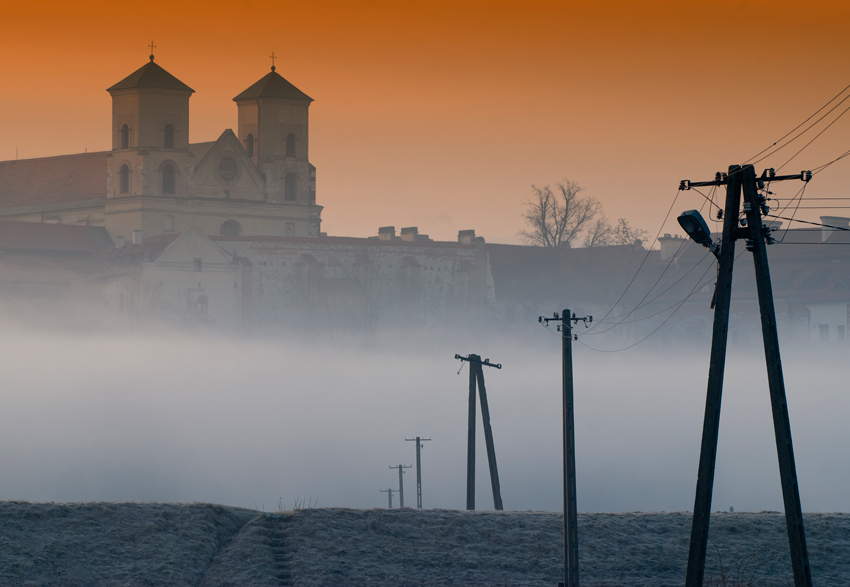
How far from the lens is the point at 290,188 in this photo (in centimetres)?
6644

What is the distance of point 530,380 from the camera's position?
65438mm

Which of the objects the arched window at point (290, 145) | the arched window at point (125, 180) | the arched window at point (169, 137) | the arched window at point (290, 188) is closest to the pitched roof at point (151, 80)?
the arched window at point (169, 137)

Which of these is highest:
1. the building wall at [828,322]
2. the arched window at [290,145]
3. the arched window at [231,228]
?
the arched window at [290,145]

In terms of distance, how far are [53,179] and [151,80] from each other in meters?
11.3

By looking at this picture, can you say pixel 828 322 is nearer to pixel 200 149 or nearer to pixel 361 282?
pixel 361 282

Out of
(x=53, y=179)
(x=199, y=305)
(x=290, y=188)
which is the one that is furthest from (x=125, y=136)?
(x=199, y=305)

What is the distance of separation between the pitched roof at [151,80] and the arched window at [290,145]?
24.3 ft

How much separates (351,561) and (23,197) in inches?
2300

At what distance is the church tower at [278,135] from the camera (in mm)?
65250

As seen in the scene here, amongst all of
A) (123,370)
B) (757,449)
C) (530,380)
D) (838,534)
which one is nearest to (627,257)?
(530,380)

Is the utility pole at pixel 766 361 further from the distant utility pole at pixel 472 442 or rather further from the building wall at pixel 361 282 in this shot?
the building wall at pixel 361 282

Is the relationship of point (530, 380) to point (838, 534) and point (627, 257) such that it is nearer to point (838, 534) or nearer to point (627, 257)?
point (627, 257)

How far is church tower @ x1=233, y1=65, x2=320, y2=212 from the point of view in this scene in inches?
2569

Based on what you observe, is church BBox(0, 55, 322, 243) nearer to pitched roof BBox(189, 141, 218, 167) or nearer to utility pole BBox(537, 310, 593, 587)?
pitched roof BBox(189, 141, 218, 167)
